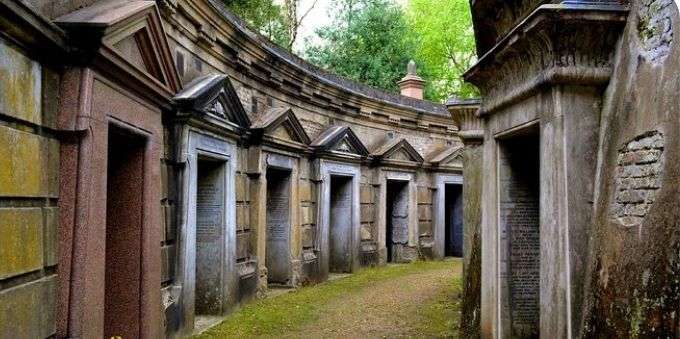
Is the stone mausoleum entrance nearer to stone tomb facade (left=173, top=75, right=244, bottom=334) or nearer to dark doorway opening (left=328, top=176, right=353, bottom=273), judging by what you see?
stone tomb facade (left=173, top=75, right=244, bottom=334)

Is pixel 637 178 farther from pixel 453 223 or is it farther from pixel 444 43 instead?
pixel 444 43

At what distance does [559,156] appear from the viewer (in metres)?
3.87

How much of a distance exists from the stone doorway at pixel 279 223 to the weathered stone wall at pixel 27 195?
7095 mm

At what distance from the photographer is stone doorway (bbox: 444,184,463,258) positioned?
58.8 feet

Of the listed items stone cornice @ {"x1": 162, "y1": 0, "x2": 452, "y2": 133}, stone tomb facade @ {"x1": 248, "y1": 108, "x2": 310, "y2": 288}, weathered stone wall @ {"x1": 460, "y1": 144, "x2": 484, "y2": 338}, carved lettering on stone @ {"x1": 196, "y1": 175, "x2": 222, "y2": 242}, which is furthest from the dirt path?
stone cornice @ {"x1": 162, "y1": 0, "x2": 452, "y2": 133}

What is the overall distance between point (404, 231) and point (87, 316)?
1239 centimetres

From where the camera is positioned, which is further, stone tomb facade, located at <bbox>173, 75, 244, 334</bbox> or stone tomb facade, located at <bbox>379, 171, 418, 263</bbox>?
stone tomb facade, located at <bbox>379, 171, 418, 263</bbox>

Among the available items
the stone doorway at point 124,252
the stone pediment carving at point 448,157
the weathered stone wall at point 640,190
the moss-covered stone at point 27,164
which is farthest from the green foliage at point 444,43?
the moss-covered stone at point 27,164

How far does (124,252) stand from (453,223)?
13935mm

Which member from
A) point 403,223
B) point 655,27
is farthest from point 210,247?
point 403,223

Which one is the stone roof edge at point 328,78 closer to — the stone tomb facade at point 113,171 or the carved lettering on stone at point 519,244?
the stone tomb facade at point 113,171

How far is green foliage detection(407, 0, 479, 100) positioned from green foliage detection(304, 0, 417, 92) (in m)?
1.60

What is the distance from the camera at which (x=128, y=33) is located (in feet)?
15.0

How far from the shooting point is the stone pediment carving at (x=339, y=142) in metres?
11.8
